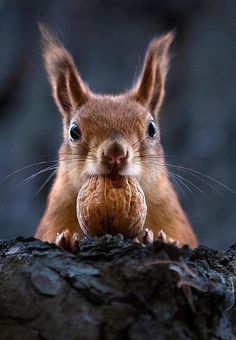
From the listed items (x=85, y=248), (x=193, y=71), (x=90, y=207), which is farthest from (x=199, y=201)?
(x=85, y=248)

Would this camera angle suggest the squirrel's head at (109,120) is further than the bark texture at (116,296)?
Yes

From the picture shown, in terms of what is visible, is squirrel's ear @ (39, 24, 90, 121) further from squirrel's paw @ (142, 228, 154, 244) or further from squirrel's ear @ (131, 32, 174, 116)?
squirrel's paw @ (142, 228, 154, 244)

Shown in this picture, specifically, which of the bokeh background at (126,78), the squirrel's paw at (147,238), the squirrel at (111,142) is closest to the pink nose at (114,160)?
the squirrel at (111,142)

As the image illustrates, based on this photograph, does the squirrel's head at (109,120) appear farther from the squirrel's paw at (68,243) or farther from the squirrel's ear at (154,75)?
the squirrel's paw at (68,243)

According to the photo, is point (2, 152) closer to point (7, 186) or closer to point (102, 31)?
point (7, 186)

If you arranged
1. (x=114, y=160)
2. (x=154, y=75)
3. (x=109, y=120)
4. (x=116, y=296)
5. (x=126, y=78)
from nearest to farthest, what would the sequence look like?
(x=116, y=296)
(x=114, y=160)
(x=109, y=120)
(x=154, y=75)
(x=126, y=78)

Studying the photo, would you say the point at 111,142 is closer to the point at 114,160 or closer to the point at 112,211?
the point at 114,160

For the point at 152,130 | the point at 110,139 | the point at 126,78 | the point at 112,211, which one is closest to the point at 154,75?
the point at 152,130
